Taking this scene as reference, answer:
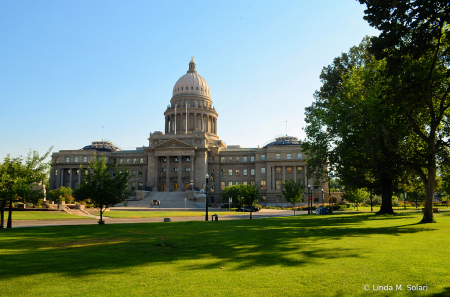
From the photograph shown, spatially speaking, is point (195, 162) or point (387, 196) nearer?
point (387, 196)

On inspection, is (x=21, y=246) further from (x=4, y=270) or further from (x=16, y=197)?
(x=16, y=197)

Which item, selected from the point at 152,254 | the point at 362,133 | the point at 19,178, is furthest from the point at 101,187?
the point at 362,133

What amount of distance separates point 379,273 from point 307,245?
572cm

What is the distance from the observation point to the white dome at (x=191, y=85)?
118 m

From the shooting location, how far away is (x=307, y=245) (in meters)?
15.4

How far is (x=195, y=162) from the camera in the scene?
95.9 metres

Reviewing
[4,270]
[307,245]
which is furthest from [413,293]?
[4,270]

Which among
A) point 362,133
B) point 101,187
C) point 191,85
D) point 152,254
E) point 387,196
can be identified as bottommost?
point 152,254

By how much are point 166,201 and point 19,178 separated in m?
52.4

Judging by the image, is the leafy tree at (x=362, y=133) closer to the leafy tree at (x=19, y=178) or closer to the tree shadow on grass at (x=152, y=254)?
the tree shadow on grass at (x=152, y=254)

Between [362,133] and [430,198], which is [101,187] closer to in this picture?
[362,133]

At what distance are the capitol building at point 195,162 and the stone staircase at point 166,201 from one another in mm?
1461

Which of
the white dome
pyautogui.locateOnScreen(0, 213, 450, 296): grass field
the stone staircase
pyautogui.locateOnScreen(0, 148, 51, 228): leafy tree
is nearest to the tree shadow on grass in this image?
pyautogui.locateOnScreen(0, 213, 450, 296): grass field

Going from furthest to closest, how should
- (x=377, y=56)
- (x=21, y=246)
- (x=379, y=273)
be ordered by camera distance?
1. (x=377, y=56)
2. (x=21, y=246)
3. (x=379, y=273)
